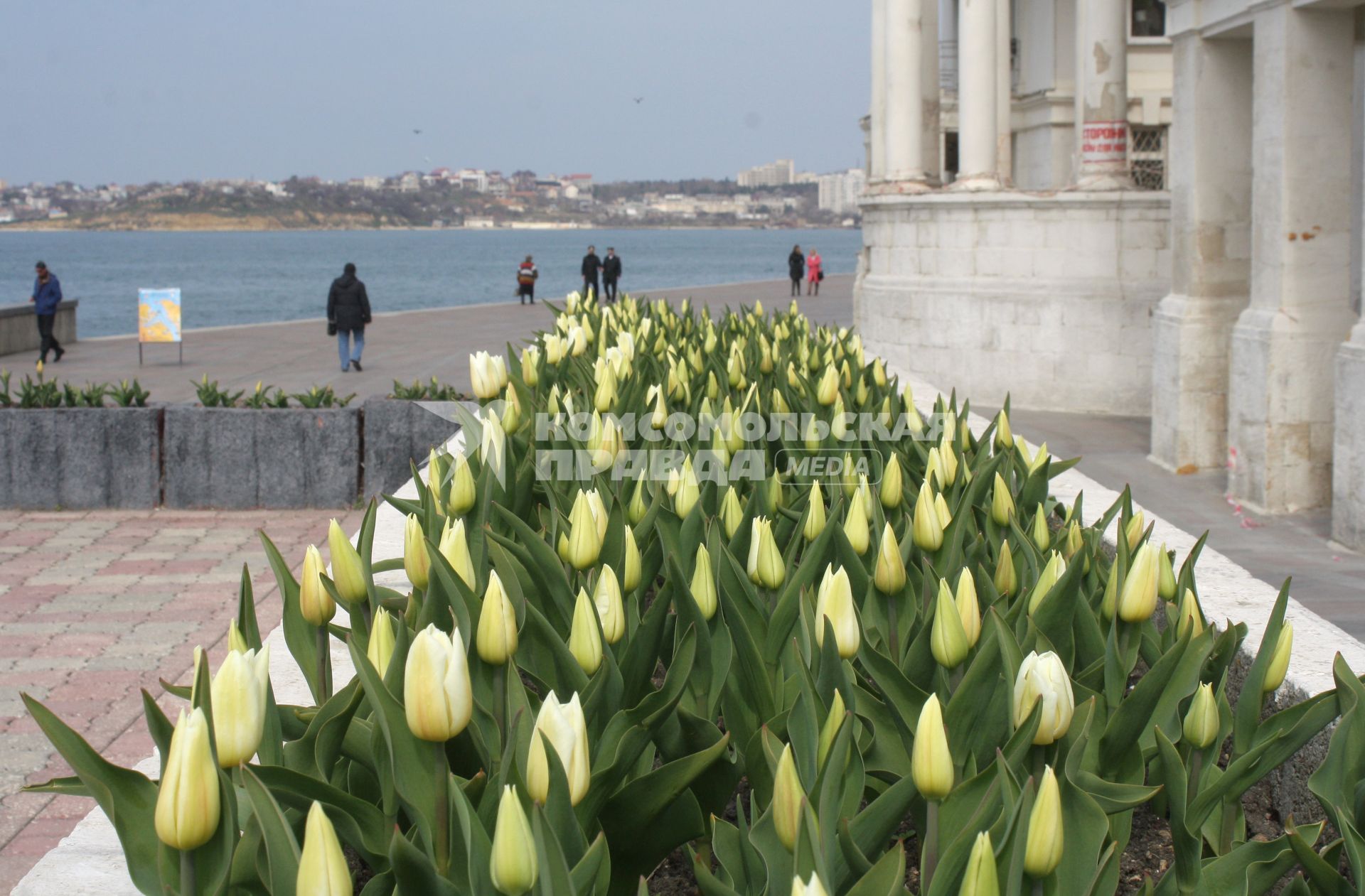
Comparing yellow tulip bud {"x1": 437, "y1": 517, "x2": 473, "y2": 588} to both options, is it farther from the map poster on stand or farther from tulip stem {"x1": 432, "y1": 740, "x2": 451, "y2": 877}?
the map poster on stand

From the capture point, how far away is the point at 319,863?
1.53 meters

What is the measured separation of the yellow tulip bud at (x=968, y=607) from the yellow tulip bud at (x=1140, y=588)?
35 centimetres

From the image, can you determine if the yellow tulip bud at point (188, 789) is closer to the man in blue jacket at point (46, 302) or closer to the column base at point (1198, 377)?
the column base at point (1198, 377)

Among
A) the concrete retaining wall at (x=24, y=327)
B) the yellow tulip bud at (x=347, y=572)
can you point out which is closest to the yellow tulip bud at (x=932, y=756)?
the yellow tulip bud at (x=347, y=572)

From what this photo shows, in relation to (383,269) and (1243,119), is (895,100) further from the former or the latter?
(383,269)

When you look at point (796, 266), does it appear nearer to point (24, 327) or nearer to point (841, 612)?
point (24, 327)

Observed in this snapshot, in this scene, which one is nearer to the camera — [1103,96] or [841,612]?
[841,612]

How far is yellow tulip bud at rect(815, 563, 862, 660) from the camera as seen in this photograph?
2266 millimetres

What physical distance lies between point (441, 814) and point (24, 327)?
84.4ft

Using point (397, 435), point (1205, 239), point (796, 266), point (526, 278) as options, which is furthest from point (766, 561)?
point (796, 266)

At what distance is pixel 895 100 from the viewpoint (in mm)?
20328

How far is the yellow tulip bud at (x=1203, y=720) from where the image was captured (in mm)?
2125

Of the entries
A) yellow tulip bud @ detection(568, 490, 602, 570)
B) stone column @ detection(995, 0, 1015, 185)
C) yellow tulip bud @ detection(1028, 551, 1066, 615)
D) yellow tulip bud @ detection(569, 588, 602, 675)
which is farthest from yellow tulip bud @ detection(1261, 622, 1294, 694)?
stone column @ detection(995, 0, 1015, 185)

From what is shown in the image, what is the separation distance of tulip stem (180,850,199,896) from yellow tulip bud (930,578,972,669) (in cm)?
118
